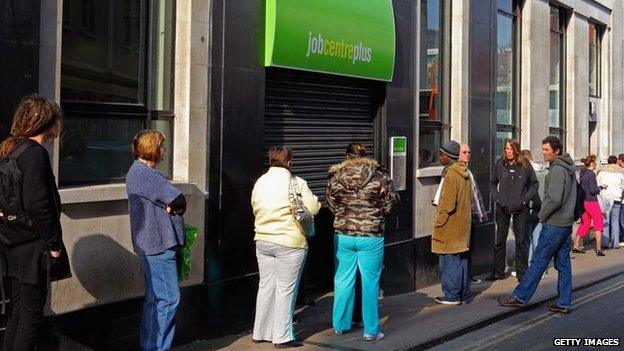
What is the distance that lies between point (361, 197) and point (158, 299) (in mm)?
2228

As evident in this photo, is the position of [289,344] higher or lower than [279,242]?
lower

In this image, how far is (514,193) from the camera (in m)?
11.1

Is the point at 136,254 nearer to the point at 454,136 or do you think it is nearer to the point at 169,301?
the point at 169,301

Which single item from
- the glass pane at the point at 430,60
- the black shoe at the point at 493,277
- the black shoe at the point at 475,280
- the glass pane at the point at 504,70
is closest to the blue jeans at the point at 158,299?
the glass pane at the point at 430,60

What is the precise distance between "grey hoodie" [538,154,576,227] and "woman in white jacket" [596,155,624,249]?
7345mm

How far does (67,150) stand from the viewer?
19.9ft

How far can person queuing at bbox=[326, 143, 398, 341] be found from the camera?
7.33 m

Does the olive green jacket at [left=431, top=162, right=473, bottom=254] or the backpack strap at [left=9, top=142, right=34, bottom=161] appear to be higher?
the backpack strap at [left=9, top=142, right=34, bottom=161]

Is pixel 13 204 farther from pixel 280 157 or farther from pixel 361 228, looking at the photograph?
pixel 361 228

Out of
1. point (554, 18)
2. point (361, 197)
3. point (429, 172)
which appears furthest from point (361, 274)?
point (554, 18)

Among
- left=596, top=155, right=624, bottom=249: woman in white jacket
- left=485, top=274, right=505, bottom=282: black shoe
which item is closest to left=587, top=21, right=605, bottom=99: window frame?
left=596, top=155, right=624, bottom=249: woman in white jacket

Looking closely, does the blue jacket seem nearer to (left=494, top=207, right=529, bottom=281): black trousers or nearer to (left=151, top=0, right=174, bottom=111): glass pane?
(left=151, top=0, right=174, bottom=111): glass pane

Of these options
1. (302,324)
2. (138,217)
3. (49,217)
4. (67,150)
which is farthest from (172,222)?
(302,324)

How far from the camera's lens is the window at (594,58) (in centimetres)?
1927
